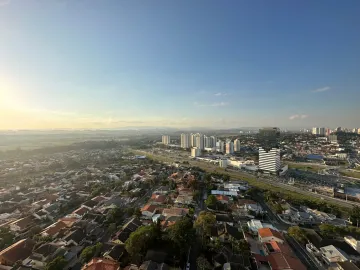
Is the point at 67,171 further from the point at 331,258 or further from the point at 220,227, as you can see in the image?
the point at 331,258

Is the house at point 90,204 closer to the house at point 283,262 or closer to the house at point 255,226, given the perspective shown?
the house at point 255,226

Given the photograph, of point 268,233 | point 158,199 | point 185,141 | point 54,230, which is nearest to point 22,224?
point 54,230

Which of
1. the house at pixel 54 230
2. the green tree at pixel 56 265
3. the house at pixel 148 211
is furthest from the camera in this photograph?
the house at pixel 148 211

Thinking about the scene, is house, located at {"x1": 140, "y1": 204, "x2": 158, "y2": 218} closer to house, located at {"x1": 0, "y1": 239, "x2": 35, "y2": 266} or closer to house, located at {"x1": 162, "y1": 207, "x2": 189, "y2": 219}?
house, located at {"x1": 162, "y1": 207, "x2": 189, "y2": 219}

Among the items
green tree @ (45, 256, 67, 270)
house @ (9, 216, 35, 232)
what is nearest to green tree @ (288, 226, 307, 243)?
green tree @ (45, 256, 67, 270)

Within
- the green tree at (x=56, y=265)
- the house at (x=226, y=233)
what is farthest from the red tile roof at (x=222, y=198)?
the green tree at (x=56, y=265)

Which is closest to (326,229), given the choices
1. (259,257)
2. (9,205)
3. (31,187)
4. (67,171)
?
(259,257)

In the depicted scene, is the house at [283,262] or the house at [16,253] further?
the house at [16,253]
